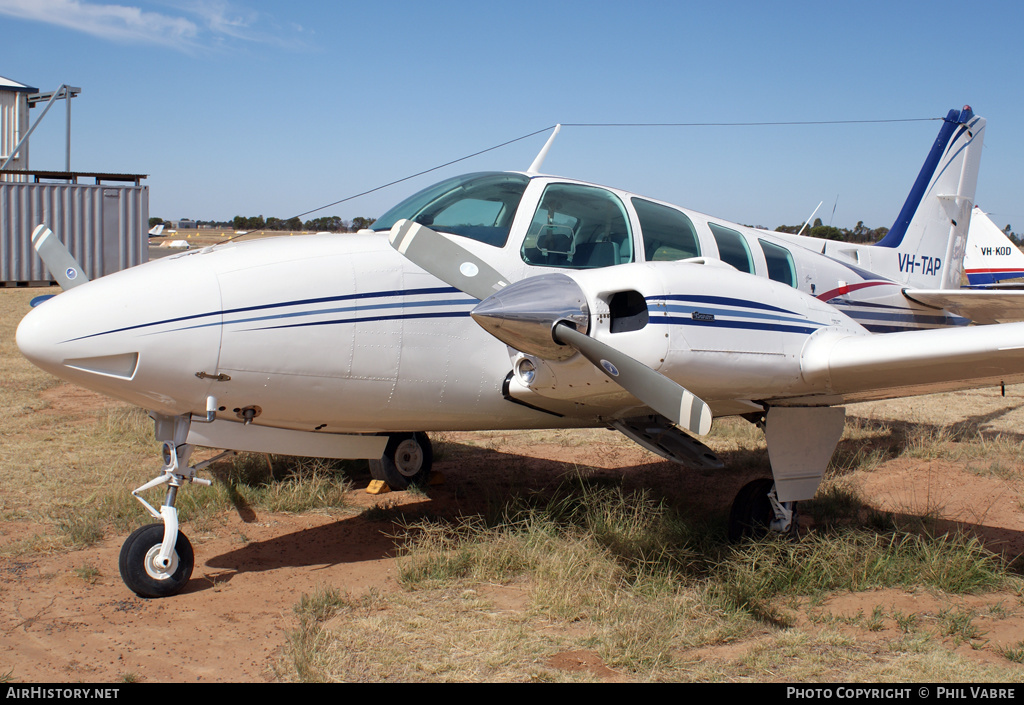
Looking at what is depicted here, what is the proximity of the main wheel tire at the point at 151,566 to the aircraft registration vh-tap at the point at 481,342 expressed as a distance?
12mm

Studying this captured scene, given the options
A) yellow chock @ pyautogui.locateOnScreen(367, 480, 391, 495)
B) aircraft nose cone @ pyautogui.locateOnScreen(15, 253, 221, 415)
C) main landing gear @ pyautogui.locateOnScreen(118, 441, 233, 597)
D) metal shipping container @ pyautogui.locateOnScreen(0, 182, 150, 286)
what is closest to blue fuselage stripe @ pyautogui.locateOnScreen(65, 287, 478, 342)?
aircraft nose cone @ pyautogui.locateOnScreen(15, 253, 221, 415)

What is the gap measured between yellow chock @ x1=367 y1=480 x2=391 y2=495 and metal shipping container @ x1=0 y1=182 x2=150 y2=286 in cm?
1545

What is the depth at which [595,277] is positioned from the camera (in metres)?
4.59

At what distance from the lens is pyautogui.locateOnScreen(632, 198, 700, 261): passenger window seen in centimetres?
595

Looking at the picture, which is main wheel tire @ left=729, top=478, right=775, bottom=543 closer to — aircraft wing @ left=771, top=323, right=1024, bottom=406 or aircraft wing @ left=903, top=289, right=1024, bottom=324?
aircraft wing @ left=771, top=323, right=1024, bottom=406

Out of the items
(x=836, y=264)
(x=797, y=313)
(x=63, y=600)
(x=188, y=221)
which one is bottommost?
(x=63, y=600)

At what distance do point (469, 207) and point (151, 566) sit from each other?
3251 mm

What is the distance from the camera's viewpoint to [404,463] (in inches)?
314

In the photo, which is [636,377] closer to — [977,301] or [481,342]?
[481,342]

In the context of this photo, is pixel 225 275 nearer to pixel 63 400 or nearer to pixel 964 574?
pixel 964 574

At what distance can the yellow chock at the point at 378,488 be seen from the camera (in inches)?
306
